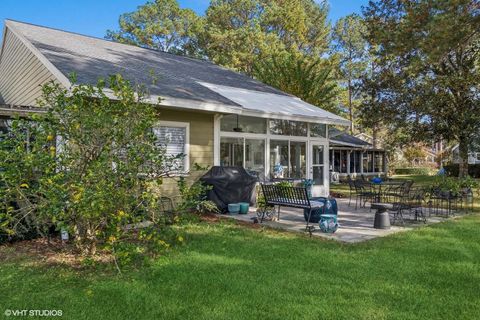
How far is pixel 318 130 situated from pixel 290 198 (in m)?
6.14

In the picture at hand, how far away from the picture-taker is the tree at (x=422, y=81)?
10852mm

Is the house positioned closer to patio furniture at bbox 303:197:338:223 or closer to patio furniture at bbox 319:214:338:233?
patio furniture at bbox 303:197:338:223

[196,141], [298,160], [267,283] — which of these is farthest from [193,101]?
[267,283]

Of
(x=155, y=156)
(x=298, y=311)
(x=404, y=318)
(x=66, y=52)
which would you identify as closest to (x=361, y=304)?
(x=404, y=318)

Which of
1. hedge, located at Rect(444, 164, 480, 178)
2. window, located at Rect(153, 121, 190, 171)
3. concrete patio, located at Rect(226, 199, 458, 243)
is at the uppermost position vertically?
window, located at Rect(153, 121, 190, 171)

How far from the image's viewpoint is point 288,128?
12.9 meters

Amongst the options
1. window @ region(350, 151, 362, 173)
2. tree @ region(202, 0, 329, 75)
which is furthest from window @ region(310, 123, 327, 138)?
window @ region(350, 151, 362, 173)

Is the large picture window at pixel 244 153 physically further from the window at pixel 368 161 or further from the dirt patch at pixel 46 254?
the window at pixel 368 161

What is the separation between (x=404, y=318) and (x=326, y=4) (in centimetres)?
3676

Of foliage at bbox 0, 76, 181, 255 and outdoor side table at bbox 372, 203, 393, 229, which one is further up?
foliage at bbox 0, 76, 181, 255

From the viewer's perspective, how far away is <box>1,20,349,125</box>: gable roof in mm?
9297

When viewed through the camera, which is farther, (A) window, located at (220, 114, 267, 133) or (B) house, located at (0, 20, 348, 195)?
(A) window, located at (220, 114, 267, 133)

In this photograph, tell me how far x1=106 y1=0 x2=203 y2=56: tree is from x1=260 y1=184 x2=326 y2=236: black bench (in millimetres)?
26908

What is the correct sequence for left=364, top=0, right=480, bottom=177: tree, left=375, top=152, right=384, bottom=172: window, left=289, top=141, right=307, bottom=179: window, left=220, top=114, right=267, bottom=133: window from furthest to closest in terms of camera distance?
1. left=375, top=152, right=384, bottom=172: window
2. left=289, top=141, right=307, bottom=179: window
3. left=220, top=114, right=267, bottom=133: window
4. left=364, top=0, right=480, bottom=177: tree
